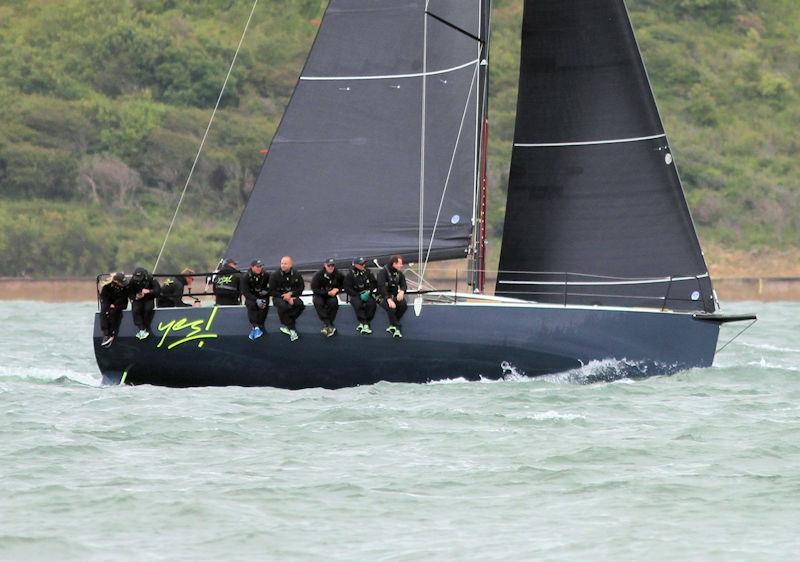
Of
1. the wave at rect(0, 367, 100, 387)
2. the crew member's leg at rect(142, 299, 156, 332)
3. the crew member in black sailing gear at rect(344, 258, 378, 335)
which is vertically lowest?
the wave at rect(0, 367, 100, 387)

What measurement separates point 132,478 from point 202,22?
66.5 metres

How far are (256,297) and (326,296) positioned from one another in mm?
823

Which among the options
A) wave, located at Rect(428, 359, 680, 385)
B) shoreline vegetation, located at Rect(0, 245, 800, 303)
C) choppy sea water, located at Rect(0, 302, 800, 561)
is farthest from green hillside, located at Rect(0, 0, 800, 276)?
choppy sea water, located at Rect(0, 302, 800, 561)

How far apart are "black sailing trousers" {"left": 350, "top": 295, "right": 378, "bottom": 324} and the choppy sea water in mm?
817

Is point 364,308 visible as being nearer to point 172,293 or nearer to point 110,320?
point 172,293

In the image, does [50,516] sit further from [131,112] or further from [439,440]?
[131,112]

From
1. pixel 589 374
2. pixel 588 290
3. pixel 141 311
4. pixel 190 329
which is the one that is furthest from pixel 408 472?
pixel 588 290

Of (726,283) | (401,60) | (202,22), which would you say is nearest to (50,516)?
(401,60)

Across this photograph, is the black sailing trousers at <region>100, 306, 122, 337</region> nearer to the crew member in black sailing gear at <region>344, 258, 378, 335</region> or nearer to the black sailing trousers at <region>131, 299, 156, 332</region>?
the black sailing trousers at <region>131, 299, 156, 332</region>

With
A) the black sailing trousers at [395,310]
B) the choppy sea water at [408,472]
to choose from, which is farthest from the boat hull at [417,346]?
the choppy sea water at [408,472]

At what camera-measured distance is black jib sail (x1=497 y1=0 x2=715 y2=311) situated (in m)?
19.4

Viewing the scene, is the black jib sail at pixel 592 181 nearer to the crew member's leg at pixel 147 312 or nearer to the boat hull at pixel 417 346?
the boat hull at pixel 417 346

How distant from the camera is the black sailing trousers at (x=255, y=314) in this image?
18594 mm

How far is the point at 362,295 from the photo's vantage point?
18.4 m
